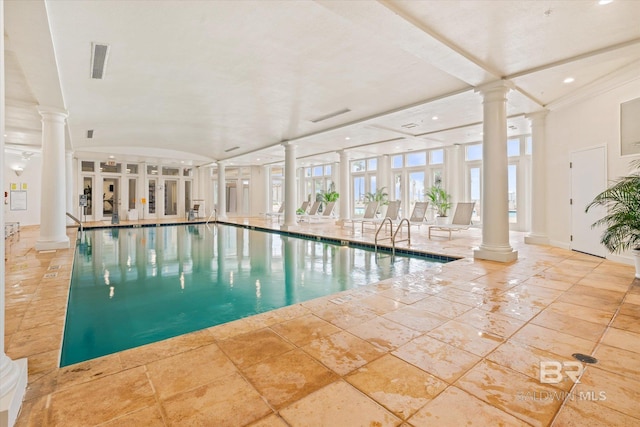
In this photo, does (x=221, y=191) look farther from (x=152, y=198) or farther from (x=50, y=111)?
(x=50, y=111)

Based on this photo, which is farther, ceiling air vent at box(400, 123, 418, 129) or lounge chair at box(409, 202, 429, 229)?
lounge chair at box(409, 202, 429, 229)

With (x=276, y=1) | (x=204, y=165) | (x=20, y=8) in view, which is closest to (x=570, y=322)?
(x=276, y=1)

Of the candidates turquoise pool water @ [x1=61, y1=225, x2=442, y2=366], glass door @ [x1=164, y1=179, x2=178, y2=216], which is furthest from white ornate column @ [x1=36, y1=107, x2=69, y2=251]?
glass door @ [x1=164, y1=179, x2=178, y2=216]

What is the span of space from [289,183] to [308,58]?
7073mm

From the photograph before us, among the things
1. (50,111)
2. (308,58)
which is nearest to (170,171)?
(50,111)

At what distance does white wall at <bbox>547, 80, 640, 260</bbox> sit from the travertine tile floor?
10.3ft

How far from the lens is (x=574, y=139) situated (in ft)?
20.4

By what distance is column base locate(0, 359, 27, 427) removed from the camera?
1.40 m

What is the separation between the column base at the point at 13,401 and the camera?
4.60ft

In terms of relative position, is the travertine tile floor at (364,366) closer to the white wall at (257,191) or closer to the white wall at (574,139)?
the white wall at (574,139)

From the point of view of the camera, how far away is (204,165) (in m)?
17.5

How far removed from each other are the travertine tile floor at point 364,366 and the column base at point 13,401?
56 millimetres

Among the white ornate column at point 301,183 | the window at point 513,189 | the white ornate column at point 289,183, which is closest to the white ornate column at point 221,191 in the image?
the white ornate column at point 301,183

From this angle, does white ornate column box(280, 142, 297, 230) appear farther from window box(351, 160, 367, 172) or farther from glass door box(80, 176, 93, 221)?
glass door box(80, 176, 93, 221)
